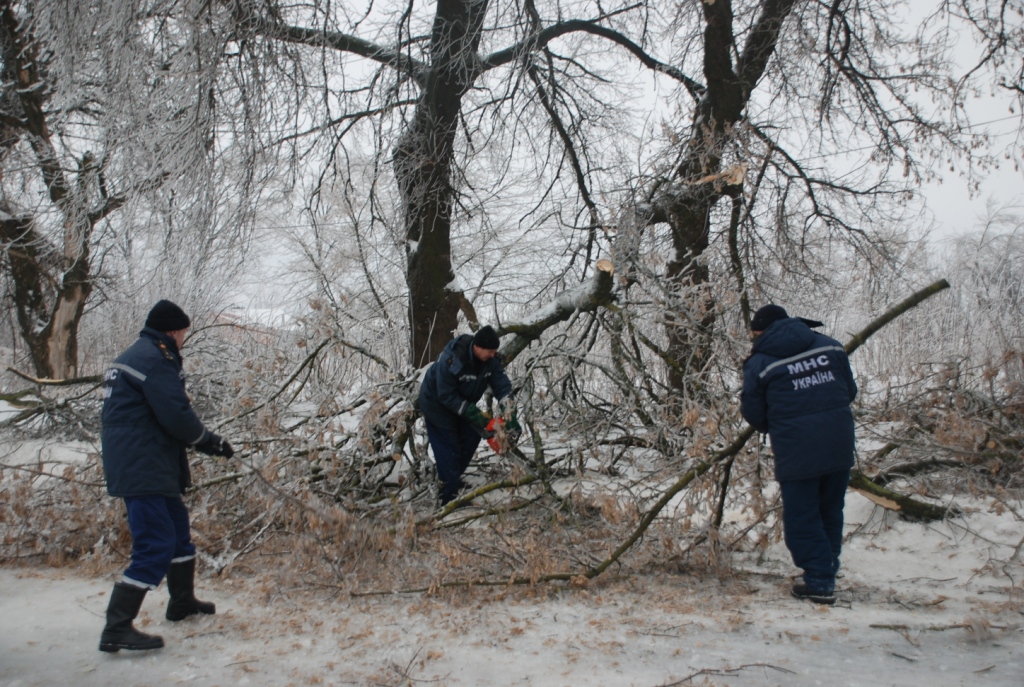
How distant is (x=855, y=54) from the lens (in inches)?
281

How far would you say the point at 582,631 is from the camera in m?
3.14

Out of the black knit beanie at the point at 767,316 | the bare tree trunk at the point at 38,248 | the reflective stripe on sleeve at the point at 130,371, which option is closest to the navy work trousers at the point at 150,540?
the reflective stripe on sleeve at the point at 130,371

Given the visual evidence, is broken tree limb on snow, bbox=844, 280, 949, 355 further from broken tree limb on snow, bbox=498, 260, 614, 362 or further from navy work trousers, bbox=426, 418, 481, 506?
navy work trousers, bbox=426, 418, 481, 506

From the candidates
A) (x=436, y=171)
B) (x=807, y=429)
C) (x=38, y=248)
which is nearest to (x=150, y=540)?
(x=807, y=429)

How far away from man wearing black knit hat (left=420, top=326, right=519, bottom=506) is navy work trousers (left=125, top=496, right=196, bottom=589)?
86.1 inches

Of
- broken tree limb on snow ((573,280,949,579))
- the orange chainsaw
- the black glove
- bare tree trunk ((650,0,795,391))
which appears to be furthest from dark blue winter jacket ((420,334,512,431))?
the black glove

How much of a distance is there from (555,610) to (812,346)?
1.83 m

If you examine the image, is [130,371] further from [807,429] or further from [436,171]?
[436,171]

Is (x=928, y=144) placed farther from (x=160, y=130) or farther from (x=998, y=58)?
(x=160, y=130)

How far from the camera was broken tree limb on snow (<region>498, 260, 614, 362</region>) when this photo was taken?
5.80m

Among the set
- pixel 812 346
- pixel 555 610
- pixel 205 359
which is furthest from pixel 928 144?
pixel 205 359

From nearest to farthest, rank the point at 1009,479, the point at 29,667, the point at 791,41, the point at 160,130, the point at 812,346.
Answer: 1. the point at 29,667
2. the point at 812,346
3. the point at 1009,479
4. the point at 160,130
5. the point at 791,41

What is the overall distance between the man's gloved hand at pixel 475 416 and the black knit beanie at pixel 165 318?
84.0 inches

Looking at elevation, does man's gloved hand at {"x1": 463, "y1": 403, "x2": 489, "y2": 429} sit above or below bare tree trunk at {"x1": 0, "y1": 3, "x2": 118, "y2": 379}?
below
